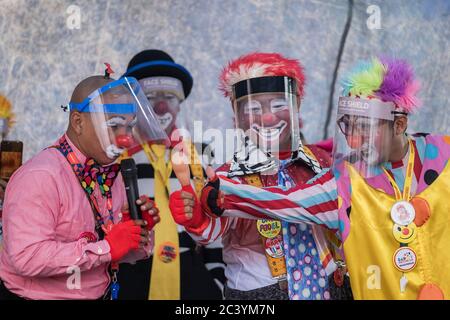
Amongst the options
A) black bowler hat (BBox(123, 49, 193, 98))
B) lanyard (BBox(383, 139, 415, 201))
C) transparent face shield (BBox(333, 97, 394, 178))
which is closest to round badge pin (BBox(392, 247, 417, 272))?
lanyard (BBox(383, 139, 415, 201))

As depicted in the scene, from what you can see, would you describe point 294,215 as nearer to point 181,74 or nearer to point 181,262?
point 181,262

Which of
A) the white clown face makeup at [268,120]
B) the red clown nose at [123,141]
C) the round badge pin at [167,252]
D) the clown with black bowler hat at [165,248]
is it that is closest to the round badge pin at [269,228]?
the white clown face makeup at [268,120]

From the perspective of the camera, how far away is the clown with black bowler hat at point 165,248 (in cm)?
432

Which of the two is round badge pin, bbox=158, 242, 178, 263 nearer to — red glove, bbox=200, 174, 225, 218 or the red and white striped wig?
the red and white striped wig

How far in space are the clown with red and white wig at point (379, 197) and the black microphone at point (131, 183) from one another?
36 centimetres

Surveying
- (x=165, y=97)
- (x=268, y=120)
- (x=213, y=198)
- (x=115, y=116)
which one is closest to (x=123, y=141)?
(x=115, y=116)

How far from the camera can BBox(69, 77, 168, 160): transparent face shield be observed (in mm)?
3018

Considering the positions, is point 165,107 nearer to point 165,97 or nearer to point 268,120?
point 165,97

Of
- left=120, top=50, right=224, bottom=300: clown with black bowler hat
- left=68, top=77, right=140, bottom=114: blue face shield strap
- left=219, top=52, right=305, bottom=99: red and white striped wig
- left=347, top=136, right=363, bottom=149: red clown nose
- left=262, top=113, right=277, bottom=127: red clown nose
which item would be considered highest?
left=219, top=52, right=305, bottom=99: red and white striped wig

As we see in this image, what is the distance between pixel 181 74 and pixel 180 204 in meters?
1.93

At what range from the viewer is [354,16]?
17.1ft

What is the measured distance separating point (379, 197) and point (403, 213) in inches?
4.4
